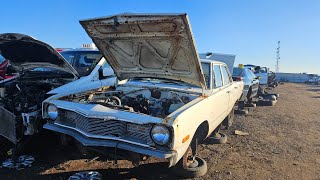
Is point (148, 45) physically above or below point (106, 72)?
above

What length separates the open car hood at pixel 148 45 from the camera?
13.6 feet

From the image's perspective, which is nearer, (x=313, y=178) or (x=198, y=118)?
(x=198, y=118)

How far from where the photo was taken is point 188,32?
402 cm

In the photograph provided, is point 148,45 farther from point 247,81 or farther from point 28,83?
point 247,81

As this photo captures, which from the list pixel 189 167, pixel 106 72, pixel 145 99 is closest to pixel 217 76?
pixel 145 99

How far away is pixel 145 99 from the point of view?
4.98 meters

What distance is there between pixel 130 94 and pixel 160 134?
1.97 metres

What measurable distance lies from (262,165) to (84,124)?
3042 mm

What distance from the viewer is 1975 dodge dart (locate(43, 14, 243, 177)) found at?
143 inches

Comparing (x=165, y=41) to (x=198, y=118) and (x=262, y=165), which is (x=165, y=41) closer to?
(x=198, y=118)

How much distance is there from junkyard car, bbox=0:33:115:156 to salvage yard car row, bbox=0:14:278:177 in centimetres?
2

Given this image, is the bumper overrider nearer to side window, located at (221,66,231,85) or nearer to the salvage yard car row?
the salvage yard car row

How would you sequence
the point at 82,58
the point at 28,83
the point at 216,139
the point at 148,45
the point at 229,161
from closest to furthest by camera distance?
1. the point at 148,45
2. the point at 229,161
3. the point at 28,83
4. the point at 216,139
5. the point at 82,58

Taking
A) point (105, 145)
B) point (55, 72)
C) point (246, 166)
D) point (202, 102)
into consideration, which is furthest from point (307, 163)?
point (55, 72)
